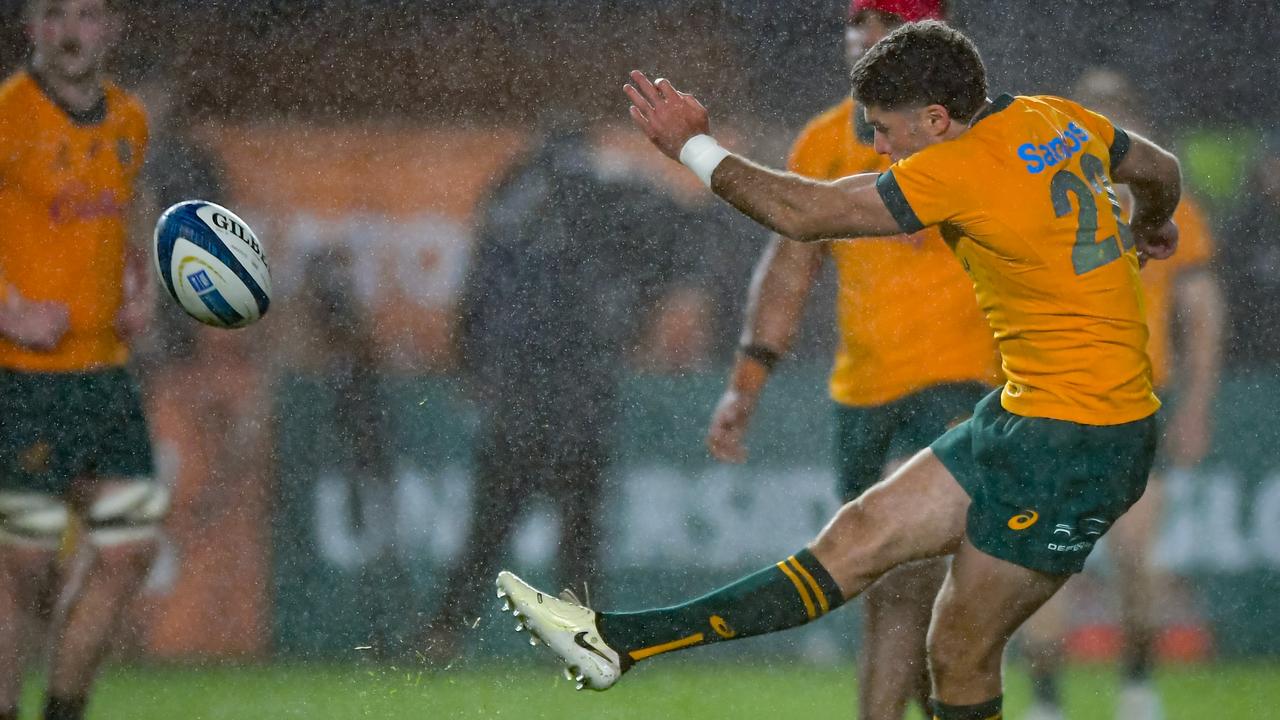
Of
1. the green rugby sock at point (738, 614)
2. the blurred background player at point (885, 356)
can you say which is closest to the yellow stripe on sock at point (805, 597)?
the green rugby sock at point (738, 614)

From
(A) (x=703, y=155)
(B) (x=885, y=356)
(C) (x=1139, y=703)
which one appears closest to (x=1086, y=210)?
(A) (x=703, y=155)

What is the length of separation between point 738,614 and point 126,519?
1644 mm

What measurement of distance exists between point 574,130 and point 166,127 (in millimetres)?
1350

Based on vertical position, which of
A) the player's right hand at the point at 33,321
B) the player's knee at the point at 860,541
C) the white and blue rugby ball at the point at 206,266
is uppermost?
the white and blue rugby ball at the point at 206,266

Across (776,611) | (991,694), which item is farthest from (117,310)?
(991,694)

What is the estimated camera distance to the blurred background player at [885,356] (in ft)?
11.9

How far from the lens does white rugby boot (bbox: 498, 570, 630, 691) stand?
317cm

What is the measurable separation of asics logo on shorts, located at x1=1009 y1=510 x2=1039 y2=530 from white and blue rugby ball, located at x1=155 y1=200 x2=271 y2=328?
1843 millimetres

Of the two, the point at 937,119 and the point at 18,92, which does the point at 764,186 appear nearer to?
the point at 937,119

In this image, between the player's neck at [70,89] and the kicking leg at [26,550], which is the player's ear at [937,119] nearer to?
the player's neck at [70,89]

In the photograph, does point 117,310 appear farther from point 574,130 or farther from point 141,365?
point 574,130

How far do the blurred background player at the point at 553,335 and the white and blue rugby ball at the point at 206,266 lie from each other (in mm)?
1503

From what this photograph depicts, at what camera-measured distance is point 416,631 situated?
498cm

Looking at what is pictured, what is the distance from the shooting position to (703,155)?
3.02 meters
